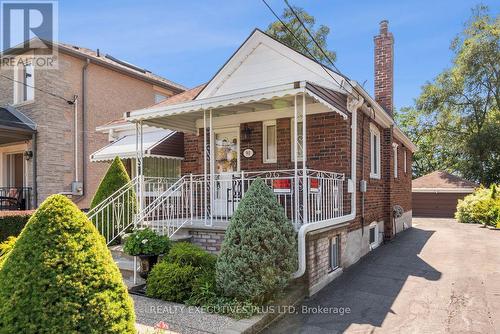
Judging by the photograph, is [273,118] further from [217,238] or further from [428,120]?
[428,120]

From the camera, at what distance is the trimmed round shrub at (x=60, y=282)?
115 inches

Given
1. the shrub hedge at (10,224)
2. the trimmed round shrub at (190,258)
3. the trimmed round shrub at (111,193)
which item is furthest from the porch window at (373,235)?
the shrub hedge at (10,224)

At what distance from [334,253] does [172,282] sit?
368 centimetres

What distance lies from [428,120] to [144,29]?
92.7 feet

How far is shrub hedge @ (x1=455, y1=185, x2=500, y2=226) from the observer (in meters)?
16.7

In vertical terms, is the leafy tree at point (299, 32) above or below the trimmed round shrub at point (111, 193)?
above

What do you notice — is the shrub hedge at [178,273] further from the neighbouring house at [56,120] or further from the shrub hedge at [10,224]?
the neighbouring house at [56,120]

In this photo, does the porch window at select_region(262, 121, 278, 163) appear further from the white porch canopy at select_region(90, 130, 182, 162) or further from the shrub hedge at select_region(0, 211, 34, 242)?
the shrub hedge at select_region(0, 211, 34, 242)

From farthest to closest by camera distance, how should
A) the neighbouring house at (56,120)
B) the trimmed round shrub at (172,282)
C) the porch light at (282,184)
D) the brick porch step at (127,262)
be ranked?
the neighbouring house at (56,120), the porch light at (282,184), the brick porch step at (127,262), the trimmed round shrub at (172,282)

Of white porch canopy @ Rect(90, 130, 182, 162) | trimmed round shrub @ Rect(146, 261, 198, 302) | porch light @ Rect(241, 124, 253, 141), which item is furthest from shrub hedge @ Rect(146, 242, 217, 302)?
white porch canopy @ Rect(90, 130, 182, 162)

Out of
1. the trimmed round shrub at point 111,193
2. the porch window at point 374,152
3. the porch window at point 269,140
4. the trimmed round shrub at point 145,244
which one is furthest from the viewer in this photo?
the porch window at point 374,152

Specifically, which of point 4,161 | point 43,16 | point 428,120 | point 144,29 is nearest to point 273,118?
point 144,29

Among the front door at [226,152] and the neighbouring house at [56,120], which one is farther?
the neighbouring house at [56,120]

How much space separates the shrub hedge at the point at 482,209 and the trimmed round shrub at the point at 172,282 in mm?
15622
